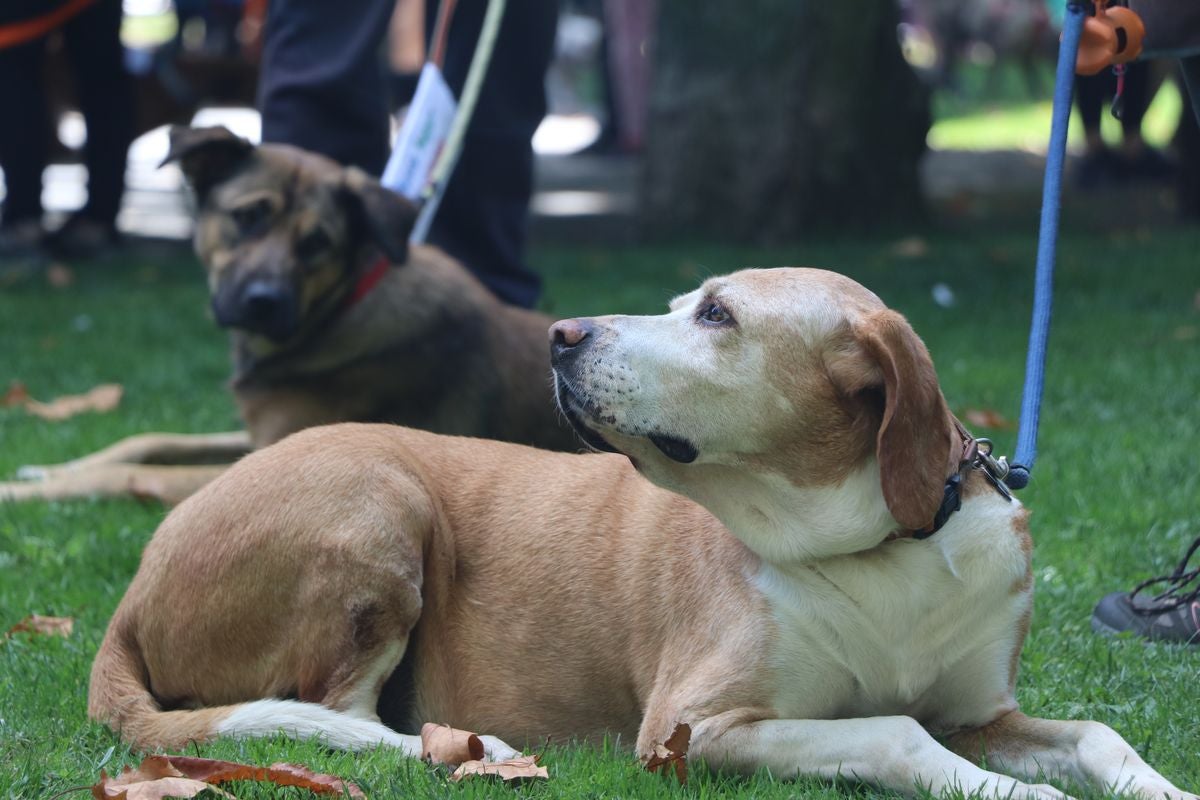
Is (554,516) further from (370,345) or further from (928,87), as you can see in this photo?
(928,87)

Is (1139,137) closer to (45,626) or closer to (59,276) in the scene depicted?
(59,276)

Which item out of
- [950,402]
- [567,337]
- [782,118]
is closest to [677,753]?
[567,337]

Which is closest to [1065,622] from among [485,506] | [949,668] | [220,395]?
[949,668]

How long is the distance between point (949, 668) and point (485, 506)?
45.9 inches

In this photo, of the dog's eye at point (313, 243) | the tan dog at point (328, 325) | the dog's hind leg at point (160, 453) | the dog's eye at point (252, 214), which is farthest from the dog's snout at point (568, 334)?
the dog's hind leg at point (160, 453)

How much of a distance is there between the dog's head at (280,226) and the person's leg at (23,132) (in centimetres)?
440

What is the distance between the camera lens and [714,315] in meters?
3.24

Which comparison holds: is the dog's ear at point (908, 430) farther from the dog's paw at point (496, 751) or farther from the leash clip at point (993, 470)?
the dog's paw at point (496, 751)

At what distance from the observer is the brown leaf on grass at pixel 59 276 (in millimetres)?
9766

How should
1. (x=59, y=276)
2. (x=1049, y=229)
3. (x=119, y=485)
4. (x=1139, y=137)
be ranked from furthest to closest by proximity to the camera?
1. (x=1139, y=137)
2. (x=59, y=276)
3. (x=119, y=485)
4. (x=1049, y=229)

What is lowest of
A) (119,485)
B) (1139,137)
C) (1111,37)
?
(1139,137)

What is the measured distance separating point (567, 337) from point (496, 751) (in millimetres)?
905

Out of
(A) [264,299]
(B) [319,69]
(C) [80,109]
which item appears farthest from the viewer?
(C) [80,109]

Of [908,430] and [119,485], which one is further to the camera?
[119,485]
